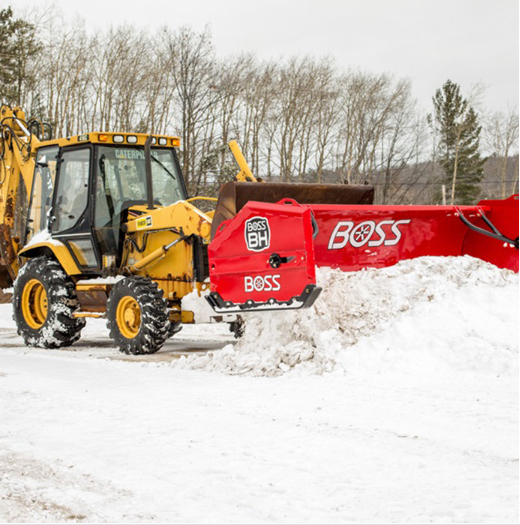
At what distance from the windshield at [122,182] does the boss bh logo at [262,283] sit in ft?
8.24

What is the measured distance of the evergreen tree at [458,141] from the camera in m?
41.8

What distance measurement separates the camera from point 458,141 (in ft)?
140

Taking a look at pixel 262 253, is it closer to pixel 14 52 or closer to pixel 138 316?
pixel 138 316

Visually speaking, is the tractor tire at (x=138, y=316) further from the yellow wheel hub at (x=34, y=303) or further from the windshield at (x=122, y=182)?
the yellow wheel hub at (x=34, y=303)

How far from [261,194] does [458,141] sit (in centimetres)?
3814

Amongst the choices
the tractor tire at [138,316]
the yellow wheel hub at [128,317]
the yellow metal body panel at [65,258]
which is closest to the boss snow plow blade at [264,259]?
the tractor tire at [138,316]

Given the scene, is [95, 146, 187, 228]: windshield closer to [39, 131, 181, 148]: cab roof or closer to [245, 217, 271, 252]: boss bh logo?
[39, 131, 181, 148]: cab roof

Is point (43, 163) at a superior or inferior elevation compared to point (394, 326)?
superior

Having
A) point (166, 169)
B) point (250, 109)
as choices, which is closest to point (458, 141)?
point (250, 109)

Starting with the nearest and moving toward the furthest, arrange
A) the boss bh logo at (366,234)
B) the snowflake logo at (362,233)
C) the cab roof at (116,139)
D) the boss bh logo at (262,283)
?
the boss bh logo at (262,283) → the boss bh logo at (366,234) → the snowflake logo at (362,233) → the cab roof at (116,139)

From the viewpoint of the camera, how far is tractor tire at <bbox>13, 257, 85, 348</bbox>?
8.62 metres

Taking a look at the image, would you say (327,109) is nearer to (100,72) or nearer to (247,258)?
(100,72)

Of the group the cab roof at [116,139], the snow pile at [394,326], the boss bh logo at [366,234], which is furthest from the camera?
the cab roof at [116,139]

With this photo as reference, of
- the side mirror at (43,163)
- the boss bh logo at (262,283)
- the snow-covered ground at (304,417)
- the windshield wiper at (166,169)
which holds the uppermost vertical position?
the side mirror at (43,163)
